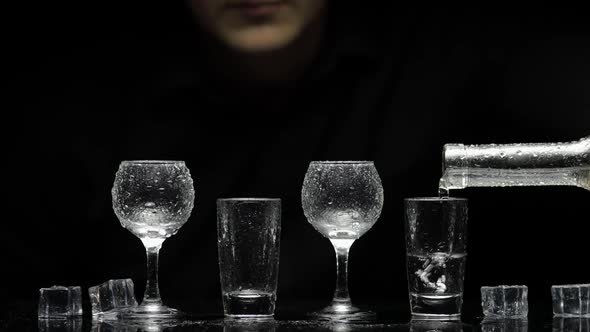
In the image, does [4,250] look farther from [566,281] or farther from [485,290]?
[485,290]

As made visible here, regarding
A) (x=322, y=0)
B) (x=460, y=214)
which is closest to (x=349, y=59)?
(x=322, y=0)

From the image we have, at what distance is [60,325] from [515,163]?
638mm

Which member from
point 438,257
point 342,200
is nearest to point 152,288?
point 342,200

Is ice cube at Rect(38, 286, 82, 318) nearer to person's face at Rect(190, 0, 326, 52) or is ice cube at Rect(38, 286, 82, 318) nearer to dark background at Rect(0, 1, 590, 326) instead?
dark background at Rect(0, 1, 590, 326)

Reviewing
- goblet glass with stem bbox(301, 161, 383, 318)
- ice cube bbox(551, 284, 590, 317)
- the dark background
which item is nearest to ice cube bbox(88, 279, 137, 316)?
goblet glass with stem bbox(301, 161, 383, 318)

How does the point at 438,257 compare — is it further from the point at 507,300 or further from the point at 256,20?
the point at 256,20

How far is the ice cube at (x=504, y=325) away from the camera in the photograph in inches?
51.6

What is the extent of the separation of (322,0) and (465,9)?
333mm

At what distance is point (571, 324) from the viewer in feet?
4.45

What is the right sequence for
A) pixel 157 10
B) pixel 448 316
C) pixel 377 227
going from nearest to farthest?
pixel 448 316
pixel 377 227
pixel 157 10

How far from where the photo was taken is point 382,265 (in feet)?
7.94

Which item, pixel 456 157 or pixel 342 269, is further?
pixel 342 269

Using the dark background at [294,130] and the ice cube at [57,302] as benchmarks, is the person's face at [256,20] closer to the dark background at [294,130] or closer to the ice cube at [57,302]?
the dark background at [294,130]

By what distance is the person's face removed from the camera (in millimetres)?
2436
